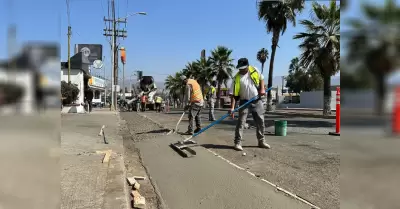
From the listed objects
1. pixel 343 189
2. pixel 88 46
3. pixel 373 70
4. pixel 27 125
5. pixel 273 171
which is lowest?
pixel 273 171

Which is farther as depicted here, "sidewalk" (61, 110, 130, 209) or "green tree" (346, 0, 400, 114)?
"sidewalk" (61, 110, 130, 209)

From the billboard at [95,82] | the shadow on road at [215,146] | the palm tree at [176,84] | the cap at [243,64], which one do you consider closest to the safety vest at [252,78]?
the cap at [243,64]

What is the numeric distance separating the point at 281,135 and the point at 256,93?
2679 millimetres

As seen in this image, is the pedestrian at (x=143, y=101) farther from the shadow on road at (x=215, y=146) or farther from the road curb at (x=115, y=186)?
the road curb at (x=115, y=186)

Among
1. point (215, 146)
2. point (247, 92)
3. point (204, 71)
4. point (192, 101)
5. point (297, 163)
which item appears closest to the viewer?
point (297, 163)

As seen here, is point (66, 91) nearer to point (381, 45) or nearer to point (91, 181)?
point (91, 181)

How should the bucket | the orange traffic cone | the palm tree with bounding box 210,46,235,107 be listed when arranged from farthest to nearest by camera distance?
the palm tree with bounding box 210,46,235,107
the bucket
the orange traffic cone

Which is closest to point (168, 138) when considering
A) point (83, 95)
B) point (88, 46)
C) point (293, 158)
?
point (293, 158)

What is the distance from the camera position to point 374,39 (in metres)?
1.04

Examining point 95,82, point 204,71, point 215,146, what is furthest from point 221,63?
point 215,146

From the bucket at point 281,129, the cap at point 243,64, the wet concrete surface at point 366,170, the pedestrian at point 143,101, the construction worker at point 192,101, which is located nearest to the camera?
the wet concrete surface at point 366,170

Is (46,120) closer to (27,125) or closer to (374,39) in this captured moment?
(27,125)

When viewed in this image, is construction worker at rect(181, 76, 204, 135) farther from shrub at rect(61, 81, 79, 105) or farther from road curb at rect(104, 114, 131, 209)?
road curb at rect(104, 114, 131, 209)

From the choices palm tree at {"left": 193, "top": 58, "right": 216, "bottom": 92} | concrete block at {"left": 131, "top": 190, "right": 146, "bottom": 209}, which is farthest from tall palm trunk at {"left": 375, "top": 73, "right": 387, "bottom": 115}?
palm tree at {"left": 193, "top": 58, "right": 216, "bottom": 92}
